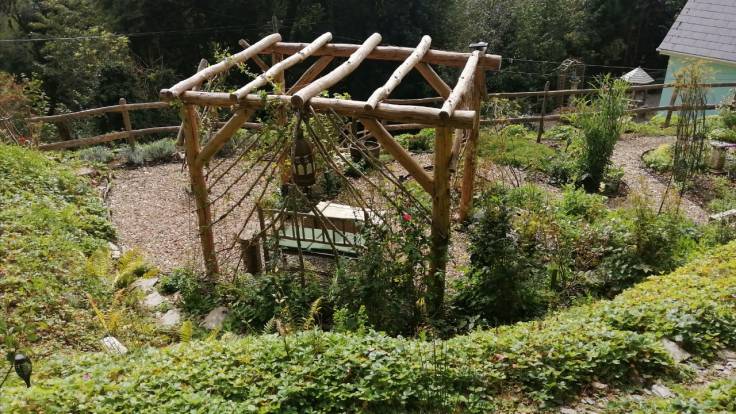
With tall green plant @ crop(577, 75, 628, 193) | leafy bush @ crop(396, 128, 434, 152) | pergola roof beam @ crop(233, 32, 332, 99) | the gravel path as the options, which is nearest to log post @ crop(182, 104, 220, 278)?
pergola roof beam @ crop(233, 32, 332, 99)

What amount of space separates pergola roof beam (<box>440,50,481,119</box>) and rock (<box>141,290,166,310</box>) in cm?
367

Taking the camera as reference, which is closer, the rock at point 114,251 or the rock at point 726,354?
the rock at point 726,354

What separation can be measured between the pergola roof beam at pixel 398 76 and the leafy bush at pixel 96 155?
643 centimetres

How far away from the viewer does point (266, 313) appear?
5633 millimetres

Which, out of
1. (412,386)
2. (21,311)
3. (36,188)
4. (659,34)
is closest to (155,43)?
(36,188)

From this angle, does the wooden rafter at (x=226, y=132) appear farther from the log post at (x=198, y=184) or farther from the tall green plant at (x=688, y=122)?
the tall green plant at (x=688, y=122)

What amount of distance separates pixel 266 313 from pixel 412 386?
7.59 feet

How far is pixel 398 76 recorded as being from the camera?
604 centimetres

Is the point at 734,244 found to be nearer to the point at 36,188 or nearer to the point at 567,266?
the point at 567,266

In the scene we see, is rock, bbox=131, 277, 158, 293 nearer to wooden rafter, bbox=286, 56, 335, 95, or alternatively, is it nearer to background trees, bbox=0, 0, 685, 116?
wooden rafter, bbox=286, 56, 335, 95

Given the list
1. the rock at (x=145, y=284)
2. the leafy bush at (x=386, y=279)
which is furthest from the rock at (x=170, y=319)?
the leafy bush at (x=386, y=279)

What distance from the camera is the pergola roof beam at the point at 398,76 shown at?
5.21 metres

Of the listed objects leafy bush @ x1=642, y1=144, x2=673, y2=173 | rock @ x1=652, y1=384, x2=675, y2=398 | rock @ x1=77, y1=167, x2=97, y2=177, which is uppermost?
rock @ x1=652, y1=384, x2=675, y2=398

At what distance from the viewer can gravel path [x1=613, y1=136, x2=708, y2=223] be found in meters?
8.55
